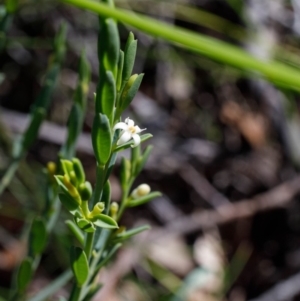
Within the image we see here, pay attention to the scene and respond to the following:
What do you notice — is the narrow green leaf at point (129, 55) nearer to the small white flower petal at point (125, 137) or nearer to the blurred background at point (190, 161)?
the small white flower petal at point (125, 137)

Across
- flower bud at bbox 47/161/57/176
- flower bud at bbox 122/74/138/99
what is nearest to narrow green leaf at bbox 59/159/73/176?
flower bud at bbox 122/74/138/99

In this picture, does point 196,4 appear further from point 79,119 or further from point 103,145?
point 103,145

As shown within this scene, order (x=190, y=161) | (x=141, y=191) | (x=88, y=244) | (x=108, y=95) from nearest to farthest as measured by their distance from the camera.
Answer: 1. (x=108, y=95)
2. (x=88, y=244)
3. (x=141, y=191)
4. (x=190, y=161)

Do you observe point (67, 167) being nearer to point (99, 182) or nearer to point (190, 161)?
point (99, 182)

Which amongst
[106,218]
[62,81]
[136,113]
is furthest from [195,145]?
[106,218]

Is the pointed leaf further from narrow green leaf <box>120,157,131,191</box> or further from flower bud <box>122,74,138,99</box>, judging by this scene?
narrow green leaf <box>120,157,131,191</box>

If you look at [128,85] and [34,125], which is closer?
[128,85]

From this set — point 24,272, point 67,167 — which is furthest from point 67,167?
point 24,272
